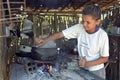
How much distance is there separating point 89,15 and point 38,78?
1424mm

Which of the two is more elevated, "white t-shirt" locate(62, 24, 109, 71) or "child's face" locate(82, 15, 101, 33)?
"child's face" locate(82, 15, 101, 33)

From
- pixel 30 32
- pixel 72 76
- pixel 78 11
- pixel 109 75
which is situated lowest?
pixel 109 75

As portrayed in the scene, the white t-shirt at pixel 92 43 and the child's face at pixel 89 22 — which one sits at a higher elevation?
the child's face at pixel 89 22

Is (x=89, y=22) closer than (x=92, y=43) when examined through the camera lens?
Yes

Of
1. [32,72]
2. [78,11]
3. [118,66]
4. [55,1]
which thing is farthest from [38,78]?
[78,11]

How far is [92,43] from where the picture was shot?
7.47ft

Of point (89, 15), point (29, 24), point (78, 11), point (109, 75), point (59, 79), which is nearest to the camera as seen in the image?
point (89, 15)

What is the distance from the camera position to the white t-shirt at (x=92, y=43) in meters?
2.24

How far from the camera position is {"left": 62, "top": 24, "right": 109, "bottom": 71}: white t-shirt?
224cm

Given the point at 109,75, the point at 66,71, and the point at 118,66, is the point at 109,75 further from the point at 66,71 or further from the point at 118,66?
the point at 66,71

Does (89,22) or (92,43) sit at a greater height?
(89,22)

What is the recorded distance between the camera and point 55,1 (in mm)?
5352

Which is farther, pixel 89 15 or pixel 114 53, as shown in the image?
pixel 114 53

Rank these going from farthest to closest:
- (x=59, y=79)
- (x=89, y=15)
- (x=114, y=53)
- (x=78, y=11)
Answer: (x=78, y=11), (x=114, y=53), (x=59, y=79), (x=89, y=15)
